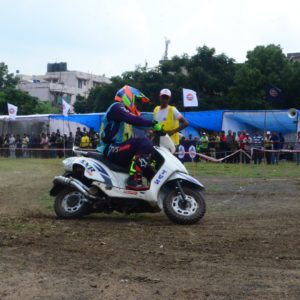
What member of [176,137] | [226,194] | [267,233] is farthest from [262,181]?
[267,233]

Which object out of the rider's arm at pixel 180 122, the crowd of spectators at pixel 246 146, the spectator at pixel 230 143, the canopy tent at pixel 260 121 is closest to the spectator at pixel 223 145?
the crowd of spectators at pixel 246 146

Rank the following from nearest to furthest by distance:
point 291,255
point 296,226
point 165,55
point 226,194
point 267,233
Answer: point 291,255
point 267,233
point 296,226
point 226,194
point 165,55

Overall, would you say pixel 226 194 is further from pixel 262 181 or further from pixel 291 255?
pixel 291 255

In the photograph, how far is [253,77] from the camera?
1695 inches

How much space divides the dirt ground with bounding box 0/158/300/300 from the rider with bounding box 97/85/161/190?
0.76 m

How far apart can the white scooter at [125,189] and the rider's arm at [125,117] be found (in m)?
0.36

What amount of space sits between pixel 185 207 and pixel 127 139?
1254 millimetres

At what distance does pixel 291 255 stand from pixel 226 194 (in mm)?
5977

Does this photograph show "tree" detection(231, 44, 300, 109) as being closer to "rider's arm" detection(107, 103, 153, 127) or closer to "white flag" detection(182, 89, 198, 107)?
"white flag" detection(182, 89, 198, 107)

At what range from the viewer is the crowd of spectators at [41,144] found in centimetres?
3012

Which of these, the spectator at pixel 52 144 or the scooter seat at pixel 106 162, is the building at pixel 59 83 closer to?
the spectator at pixel 52 144

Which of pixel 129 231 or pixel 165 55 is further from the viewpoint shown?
pixel 165 55

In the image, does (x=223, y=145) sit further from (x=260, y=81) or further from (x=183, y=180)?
(x=260, y=81)

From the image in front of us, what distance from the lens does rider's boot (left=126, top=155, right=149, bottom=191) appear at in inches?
306
